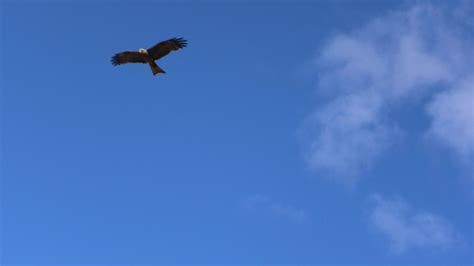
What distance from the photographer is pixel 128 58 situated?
95.7ft

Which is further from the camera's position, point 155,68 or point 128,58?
point 128,58

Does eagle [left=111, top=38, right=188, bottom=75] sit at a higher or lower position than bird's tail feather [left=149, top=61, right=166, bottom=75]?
higher

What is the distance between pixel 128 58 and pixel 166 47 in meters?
1.98

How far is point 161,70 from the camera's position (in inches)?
1099

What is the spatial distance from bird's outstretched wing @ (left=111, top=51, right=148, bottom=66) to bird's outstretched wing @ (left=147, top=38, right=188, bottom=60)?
433 millimetres

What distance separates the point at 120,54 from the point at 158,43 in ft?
7.22

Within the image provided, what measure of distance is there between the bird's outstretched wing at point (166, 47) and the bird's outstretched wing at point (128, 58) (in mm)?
433

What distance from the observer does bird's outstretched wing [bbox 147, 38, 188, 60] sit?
92.5ft

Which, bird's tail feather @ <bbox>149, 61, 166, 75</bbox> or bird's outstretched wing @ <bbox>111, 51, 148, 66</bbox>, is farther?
bird's outstretched wing @ <bbox>111, 51, 148, 66</bbox>

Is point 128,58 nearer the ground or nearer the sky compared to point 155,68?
nearer the sky

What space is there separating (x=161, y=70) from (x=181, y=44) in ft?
4.78

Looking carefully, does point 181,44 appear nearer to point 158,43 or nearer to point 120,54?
point 158,43

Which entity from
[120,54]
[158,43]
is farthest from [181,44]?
[120,54]

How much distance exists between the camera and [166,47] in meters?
28.3
